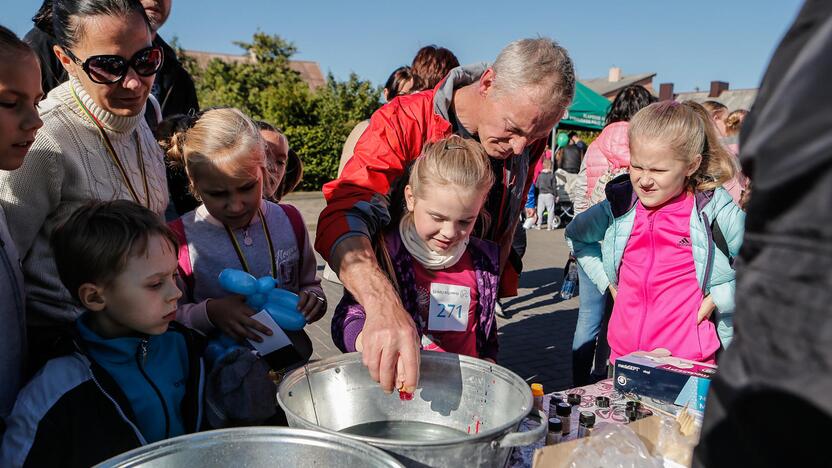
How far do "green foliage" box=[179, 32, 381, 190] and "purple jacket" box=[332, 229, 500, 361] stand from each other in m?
10.7

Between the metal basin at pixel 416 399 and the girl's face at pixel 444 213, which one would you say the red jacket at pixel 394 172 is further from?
the metal basin at pixel 416 399

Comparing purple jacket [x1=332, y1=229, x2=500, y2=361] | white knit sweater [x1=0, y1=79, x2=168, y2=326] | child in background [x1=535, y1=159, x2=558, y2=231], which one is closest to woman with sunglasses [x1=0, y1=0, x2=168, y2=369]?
white knit sweater [x1=0, y1=79, x2=168, y2=326]

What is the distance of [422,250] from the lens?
199 cm

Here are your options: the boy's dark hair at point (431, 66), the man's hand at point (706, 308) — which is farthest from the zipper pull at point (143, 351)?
the boy's dark hair at point (431, 66)

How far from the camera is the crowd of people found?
54.9 inches

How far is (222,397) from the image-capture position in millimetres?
1435

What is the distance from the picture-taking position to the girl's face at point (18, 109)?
4.50 ft

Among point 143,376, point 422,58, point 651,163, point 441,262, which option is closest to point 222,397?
point 143,376

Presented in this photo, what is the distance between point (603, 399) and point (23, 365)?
155 centimetres

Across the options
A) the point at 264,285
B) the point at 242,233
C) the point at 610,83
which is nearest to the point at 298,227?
the point at 242,233

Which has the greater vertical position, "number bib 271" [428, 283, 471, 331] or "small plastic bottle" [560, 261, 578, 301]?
"number bib 271" [428, 283, 471, 331]

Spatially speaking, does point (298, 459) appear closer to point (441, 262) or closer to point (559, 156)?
point (441, 262)

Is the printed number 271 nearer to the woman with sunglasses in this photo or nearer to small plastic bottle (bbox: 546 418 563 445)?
small plastic bottle (bbox: 546 418 563 445)

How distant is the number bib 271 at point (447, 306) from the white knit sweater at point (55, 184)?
1040mm
